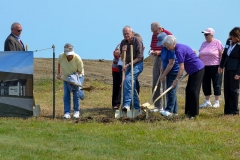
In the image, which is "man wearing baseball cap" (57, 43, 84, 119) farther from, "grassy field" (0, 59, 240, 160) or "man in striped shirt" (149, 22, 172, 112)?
"man in striped shirt" (149, 22, 172, 112)

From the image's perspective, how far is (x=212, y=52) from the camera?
39.5 ft

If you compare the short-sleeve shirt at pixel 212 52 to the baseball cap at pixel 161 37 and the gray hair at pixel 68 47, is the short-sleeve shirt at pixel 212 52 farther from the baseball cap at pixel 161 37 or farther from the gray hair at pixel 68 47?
the gray hair at pixel 68 47

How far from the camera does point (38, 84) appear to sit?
18547 millimetres

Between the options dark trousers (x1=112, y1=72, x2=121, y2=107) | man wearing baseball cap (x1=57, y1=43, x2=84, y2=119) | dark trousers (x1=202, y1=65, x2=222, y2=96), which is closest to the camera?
man wearing baseball cap (x1=57, y1=43, x2=84, y2=119)

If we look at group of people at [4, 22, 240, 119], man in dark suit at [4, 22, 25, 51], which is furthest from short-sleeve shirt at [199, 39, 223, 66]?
man in dark suit at [4, 22, 25, 51]

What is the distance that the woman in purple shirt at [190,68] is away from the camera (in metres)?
9.99

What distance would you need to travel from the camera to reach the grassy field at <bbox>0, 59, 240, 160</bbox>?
7348mm

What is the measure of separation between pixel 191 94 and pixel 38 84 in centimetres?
924

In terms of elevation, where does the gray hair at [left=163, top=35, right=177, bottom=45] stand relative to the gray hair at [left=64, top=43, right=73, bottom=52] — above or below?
above

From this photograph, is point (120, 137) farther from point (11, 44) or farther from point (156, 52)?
point (11, 44)

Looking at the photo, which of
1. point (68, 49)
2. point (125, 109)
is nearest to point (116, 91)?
point (125, 109)

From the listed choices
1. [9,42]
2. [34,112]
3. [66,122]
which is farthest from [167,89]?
[9,42]

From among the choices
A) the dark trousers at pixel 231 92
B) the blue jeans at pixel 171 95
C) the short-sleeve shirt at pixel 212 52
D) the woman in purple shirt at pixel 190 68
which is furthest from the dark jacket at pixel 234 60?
the short-sleeve shirt at pixel 212 52

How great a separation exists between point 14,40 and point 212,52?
14.8 ft
